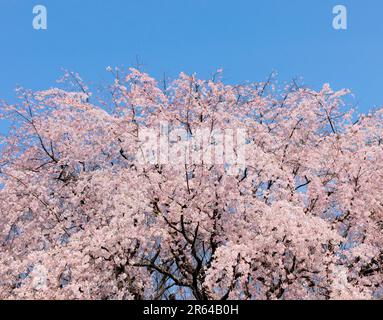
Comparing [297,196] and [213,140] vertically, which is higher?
[213,140]

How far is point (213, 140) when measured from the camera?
13422mm

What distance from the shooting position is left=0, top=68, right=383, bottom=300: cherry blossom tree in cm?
1065

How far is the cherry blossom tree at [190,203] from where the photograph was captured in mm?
10648

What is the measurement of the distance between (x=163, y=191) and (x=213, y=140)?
244cm

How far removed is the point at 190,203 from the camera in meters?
11.8
